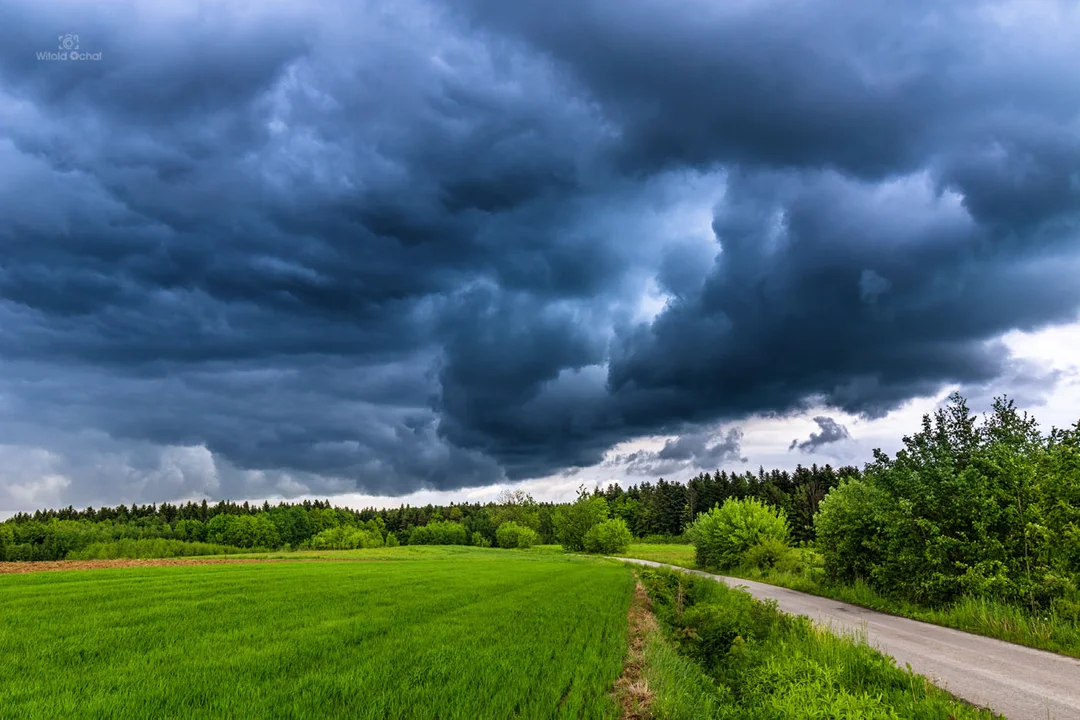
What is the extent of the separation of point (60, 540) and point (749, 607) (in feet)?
486

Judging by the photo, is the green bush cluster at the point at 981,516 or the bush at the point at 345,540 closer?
the green bush cluster at the point at 981,516

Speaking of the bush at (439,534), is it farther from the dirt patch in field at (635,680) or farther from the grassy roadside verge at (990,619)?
the dirt patch in field at (635,680)

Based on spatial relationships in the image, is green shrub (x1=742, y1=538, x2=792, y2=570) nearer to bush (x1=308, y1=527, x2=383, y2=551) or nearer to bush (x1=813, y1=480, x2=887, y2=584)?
bush (x1=813, y1=480, x2=887, y2=584)

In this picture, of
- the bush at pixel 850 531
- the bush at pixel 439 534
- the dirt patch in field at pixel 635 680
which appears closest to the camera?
the dirt patch in field at pixel 635 680

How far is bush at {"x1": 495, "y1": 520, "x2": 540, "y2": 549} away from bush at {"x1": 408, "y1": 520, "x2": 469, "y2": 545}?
15995 millimetres

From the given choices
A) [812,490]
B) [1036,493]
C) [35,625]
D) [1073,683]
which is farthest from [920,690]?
[812,490]

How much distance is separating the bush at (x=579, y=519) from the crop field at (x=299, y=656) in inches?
3893

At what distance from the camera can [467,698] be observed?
862cm

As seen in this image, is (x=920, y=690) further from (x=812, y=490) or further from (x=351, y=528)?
(x=351, y=528)

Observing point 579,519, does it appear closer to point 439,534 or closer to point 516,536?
point 516,536

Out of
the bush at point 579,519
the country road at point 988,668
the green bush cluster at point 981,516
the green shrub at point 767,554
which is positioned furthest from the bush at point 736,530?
the bush at point 579,519

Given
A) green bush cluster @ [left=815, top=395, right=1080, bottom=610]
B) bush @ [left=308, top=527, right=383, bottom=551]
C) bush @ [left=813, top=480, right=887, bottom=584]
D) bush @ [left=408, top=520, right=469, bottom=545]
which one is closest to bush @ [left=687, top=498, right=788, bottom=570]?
bush @ [left=813, top=480, right=887, bottom=584]

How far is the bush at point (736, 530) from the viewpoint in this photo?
181 feet

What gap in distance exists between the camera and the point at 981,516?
2294 centimetres
